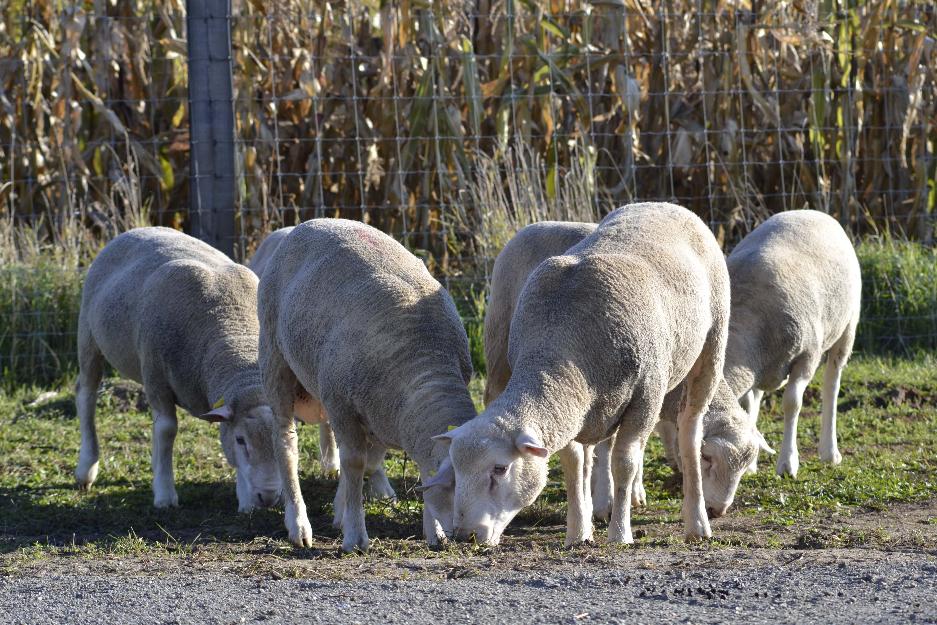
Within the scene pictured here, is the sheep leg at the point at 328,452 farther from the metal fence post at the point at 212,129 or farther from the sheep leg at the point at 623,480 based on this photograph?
the metal fence post at the point at 212,129

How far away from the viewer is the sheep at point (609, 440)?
20.8 ft

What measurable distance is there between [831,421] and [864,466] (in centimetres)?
43

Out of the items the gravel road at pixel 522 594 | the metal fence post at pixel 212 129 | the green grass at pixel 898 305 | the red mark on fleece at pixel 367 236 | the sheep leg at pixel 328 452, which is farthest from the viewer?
the green grass at pixel 898 305

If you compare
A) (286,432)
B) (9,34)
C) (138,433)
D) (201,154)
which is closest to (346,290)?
(286,432)

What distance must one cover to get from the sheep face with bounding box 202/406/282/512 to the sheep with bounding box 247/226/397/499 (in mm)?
214

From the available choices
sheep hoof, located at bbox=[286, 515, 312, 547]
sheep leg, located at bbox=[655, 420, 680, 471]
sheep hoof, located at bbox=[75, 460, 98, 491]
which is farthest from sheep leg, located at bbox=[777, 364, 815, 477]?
sheep hoof, located at bbox=[75, 460, 98, 491]

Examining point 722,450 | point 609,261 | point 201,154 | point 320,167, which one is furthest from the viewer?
point 320,167

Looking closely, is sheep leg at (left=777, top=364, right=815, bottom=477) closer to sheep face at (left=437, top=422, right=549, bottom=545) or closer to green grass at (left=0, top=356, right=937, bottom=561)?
green grass at (left=0, top=356, right=937, bottom=561)

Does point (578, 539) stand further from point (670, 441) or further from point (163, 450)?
point (163, 450)

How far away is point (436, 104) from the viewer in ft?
37.1

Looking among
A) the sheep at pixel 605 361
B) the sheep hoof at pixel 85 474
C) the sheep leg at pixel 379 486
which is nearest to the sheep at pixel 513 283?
the sheep at pixel 605 361

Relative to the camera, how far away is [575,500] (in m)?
5.62

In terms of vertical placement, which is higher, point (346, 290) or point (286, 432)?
point (346, 290)

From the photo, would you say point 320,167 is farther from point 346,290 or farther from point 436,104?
point 346,290
